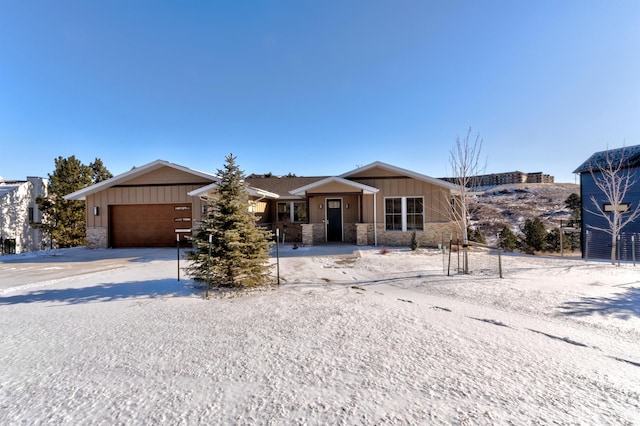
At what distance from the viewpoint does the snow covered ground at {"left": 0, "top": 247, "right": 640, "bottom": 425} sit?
2.26 metres

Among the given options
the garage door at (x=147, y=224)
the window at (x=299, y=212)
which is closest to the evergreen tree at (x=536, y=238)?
the window at (x=299, y=212)

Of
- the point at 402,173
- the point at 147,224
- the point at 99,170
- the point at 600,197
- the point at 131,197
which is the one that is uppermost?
the point at 99,170

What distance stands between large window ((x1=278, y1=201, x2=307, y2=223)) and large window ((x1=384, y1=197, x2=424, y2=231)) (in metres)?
4.88

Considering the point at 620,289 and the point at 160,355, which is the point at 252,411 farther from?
the point at 620,289

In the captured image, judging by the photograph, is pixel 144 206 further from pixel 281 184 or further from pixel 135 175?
pixel 281 184

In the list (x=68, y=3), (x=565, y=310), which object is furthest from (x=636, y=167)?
(x=68, y=3)

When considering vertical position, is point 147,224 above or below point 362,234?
above

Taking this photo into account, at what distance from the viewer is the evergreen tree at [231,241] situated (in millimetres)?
6031

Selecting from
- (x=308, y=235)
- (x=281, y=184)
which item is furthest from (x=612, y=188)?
(x=281, y=184)

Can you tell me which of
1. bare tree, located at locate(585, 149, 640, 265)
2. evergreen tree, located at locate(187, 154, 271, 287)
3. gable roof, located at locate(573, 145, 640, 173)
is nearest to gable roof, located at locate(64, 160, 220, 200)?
evergreen tree, located at locate(187, 154, 271, 287)

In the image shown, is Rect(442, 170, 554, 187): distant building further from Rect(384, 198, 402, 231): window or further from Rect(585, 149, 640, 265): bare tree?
Rect(384, 198, 402, 231): window

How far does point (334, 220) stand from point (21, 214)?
2029 centimetres

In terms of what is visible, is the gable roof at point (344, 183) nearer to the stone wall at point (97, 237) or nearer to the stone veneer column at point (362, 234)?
the stone veneer column at point (362, 234)

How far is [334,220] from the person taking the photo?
15273mm
